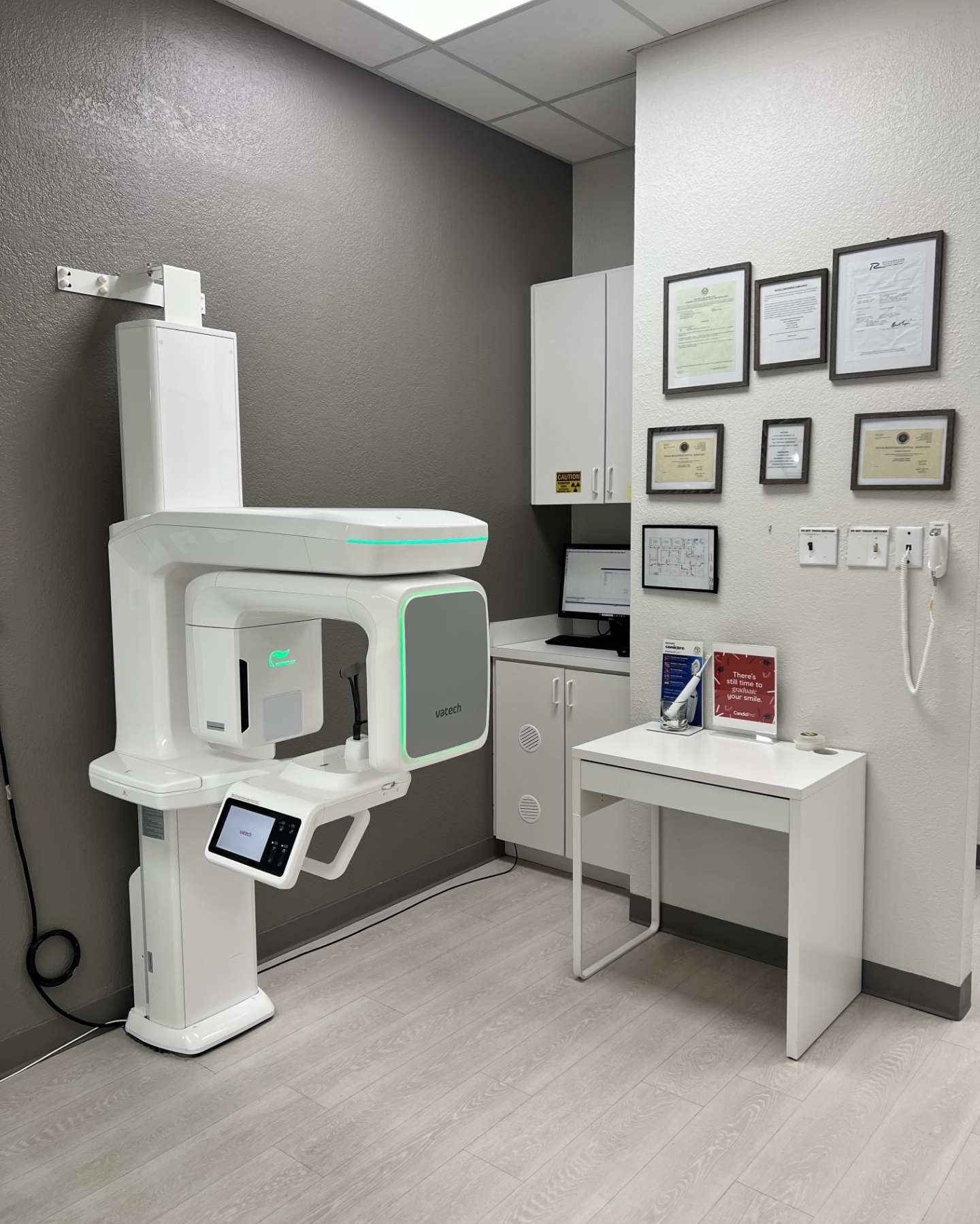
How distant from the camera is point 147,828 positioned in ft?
7.70

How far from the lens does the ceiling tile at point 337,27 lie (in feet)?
8.61

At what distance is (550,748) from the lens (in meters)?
3.52

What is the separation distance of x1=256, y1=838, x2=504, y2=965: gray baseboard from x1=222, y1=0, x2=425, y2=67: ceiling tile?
2.71 m

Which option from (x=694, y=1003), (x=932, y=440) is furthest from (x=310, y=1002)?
(x=932, y=440)

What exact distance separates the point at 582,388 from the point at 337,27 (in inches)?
57.3

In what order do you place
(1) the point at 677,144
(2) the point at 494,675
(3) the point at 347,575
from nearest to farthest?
(3) the point at 347,575
(1) the point at 677,144
(2) the point at 494,675

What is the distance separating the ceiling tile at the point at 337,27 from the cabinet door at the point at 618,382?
1.06 metres

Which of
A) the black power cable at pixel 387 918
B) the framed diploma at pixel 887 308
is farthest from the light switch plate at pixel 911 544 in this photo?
the black power cable at pixel 387 918

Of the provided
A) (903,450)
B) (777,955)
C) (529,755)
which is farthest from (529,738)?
(903,450)

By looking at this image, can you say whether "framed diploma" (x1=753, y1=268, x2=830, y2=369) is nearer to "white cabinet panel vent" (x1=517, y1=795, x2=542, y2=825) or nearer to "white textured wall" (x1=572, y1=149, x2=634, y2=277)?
"white textured wall" (x1=572, y1=149, x2=634, y2=277)

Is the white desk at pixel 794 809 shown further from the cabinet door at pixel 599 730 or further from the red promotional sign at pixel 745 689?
the cabinet door at pixel 599 730

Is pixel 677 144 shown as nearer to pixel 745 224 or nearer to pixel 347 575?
pixel 745 224

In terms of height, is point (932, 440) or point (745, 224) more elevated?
point (745, 224)

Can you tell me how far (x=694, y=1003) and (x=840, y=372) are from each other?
1.81 meters
